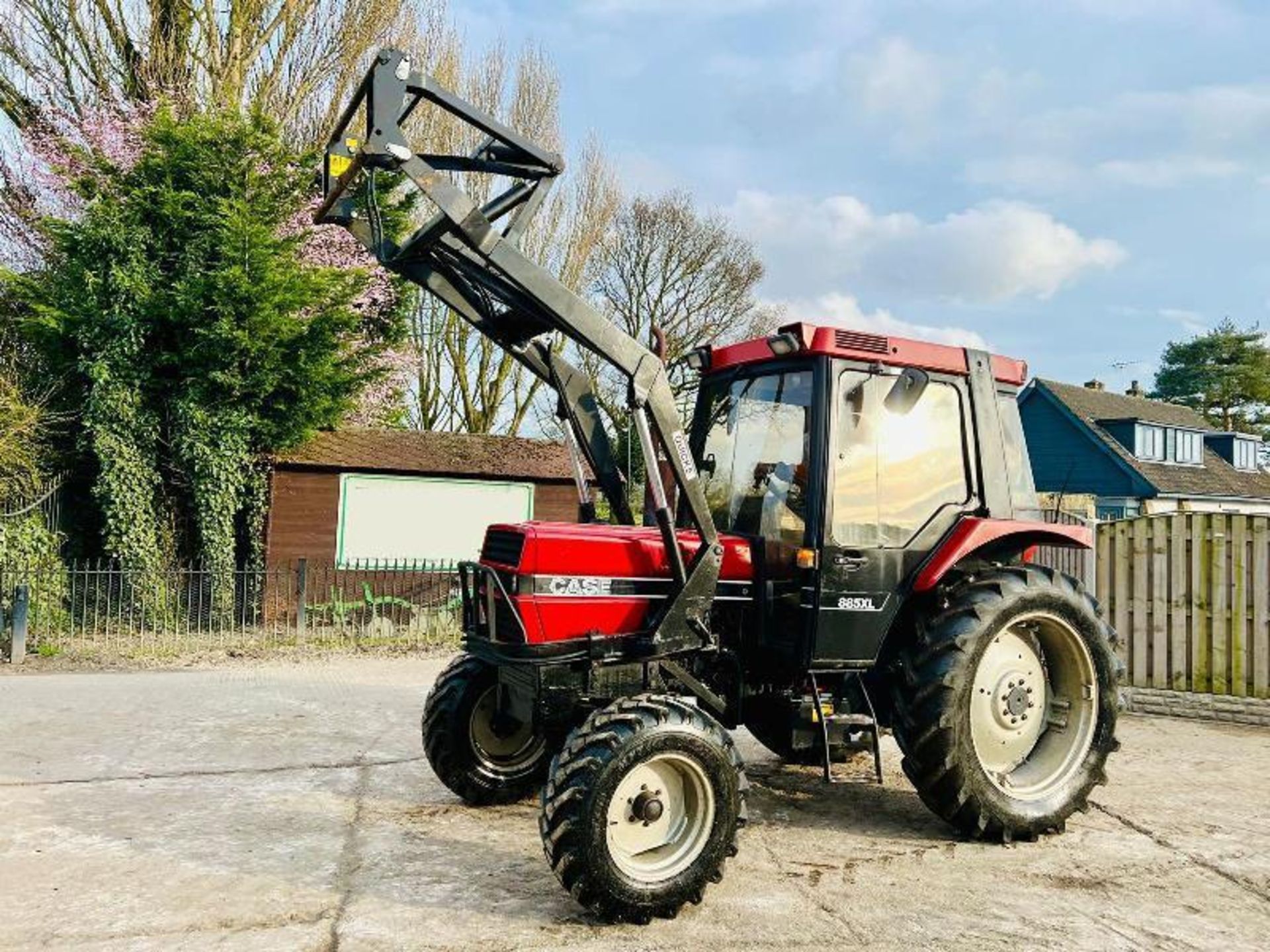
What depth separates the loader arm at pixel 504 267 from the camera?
162 inches

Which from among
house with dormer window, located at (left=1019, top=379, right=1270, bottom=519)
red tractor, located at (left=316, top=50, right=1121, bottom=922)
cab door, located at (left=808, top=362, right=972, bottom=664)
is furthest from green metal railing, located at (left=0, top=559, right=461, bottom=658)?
house with dormer window, located at (left=1019, top=379, right=1270, bottom=519)

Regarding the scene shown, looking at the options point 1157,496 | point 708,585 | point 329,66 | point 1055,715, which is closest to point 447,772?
point 708,585

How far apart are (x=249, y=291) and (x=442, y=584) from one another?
4900 mm

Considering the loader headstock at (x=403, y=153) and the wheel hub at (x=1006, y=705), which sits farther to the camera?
the wheel hub at (x=1006, y=705)

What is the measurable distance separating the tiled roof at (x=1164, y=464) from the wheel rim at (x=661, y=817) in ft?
99.2

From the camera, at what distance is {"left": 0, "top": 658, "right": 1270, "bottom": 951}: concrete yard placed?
3.71 m

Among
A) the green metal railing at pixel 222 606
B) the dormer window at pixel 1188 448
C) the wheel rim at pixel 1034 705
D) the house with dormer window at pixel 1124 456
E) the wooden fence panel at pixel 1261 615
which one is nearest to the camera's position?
the wheel rim at pixel 1034 705

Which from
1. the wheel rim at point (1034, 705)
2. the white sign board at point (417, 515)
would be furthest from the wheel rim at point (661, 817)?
the white sign board at point (417, 515)

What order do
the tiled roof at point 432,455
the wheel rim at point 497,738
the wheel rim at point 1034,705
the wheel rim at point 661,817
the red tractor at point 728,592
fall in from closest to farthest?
the wheel rim at point 661,817 → the red tractor at point 728,592 → the wheel rim at point 1034,705 → the wheel rim at point 497,738 → the tiled roof at point 432,455

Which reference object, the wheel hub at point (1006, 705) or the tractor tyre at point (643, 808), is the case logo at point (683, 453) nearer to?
the tractor tyre at point (643, 808)

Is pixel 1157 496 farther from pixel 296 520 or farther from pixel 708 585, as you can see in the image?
pixel 708 585

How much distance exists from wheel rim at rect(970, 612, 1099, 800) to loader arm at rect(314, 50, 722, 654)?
1644 mm

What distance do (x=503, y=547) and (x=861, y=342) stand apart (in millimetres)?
2047

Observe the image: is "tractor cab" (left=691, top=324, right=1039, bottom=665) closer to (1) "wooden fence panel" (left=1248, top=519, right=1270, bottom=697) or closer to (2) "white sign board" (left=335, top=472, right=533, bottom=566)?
(1) "wooden fence panel" (left=1248, top=519, right=1270, bottom=697)
